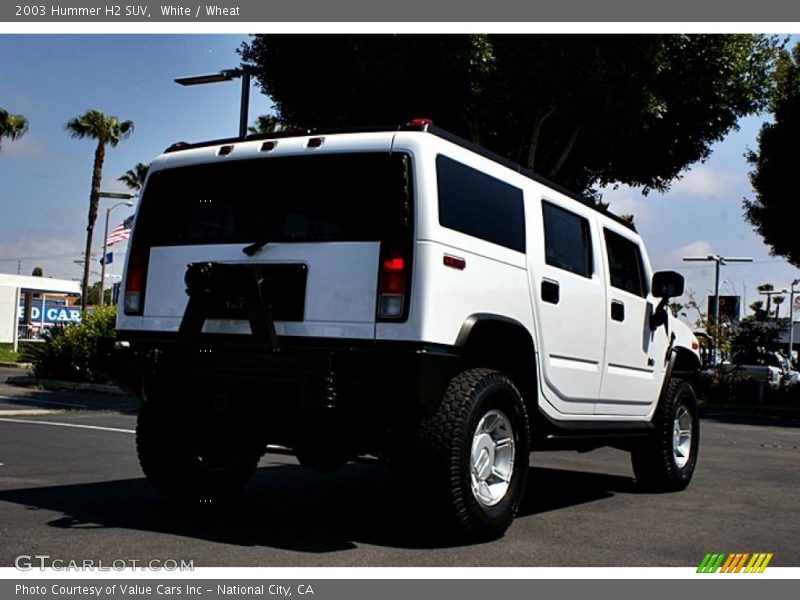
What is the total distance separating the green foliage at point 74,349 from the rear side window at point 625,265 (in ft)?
44.0

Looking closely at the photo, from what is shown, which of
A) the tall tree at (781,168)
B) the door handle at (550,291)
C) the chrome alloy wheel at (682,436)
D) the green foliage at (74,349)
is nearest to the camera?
the door handle at (550,291)

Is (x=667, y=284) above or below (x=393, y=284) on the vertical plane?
above

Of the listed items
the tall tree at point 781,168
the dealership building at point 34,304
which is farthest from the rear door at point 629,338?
the dealership building at point 34,304

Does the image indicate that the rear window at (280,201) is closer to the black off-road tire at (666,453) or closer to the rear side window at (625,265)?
the rear side window at (625,265)

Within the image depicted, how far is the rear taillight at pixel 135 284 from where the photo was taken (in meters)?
6.11

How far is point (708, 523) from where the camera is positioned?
668 cm

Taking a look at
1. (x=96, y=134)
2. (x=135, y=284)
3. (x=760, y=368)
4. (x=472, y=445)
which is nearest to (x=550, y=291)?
(x=472, y=445)

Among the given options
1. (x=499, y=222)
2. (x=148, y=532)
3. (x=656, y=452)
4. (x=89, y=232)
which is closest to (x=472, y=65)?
(x=656, y=452)

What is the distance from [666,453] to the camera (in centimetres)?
819

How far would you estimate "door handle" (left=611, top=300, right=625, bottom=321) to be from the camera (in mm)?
7458

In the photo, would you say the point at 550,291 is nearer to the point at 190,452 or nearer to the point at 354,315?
the point at 354,315

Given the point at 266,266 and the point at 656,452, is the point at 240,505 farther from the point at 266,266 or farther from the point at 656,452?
the point at 656,452

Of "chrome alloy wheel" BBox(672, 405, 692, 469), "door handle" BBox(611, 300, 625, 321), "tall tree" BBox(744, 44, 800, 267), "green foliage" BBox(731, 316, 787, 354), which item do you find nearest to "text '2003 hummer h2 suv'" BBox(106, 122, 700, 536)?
"door handle" BBox(611, 300, 625, 321)

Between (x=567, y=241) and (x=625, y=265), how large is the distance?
1.22 meters
